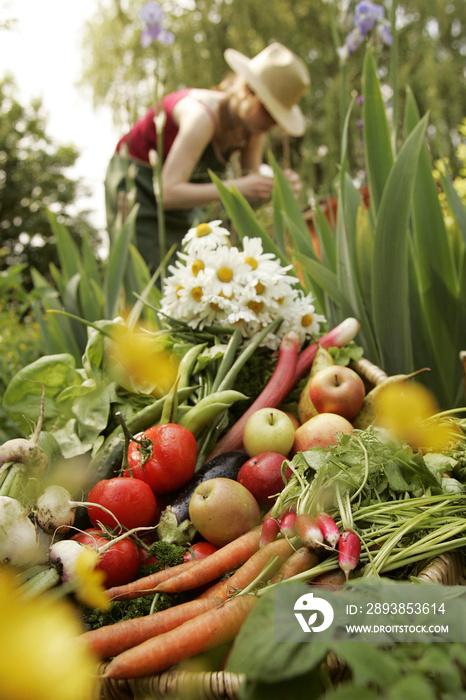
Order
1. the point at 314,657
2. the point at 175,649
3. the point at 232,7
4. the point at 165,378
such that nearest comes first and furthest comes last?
the point at 314,657 < the point at 175,649 < the point at 165,378 < the point at 232,7

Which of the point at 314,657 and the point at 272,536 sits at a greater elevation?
the point at 314,657

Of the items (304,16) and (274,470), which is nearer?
(274,470)

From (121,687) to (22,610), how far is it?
184mm

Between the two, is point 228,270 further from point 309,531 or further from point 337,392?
point 309,531

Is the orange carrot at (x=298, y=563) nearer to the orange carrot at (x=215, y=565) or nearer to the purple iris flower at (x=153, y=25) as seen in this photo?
the orange carrot at (x=215, y=565)

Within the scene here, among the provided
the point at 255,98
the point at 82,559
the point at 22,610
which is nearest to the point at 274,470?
the point at 82,559

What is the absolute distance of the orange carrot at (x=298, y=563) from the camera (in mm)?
844

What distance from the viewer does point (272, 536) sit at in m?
0.93

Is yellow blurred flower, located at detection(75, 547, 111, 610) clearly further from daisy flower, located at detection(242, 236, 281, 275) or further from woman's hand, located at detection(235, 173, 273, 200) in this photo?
woman's hand, located at detection(235, 173, 273, 200)

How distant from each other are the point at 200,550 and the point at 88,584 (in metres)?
0.27

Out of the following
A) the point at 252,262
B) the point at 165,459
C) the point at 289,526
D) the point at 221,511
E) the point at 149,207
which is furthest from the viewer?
the point at 149,207

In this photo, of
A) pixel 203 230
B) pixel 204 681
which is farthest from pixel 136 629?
pixel 203 230

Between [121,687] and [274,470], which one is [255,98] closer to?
[274,470]

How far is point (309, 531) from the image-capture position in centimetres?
83
